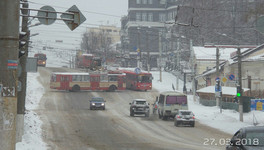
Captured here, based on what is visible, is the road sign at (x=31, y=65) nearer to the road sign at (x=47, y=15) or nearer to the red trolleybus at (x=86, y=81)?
the road sign at (x=47, y=15)

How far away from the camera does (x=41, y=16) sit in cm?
1249

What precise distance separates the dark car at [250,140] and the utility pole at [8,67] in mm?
5764

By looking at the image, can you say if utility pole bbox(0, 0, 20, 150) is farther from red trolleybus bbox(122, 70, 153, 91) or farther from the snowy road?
red trolleybus bbox(122, 70, 153, 91)

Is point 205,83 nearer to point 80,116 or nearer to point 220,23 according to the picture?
point 220,23

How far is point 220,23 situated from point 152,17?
157 ft

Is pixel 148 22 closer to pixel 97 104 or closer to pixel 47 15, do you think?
pixel 97 104

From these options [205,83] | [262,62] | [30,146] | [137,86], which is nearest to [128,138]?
[30,146]

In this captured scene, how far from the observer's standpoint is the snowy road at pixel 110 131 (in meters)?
22.8

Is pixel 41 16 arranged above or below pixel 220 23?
below

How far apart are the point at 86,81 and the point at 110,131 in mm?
32231

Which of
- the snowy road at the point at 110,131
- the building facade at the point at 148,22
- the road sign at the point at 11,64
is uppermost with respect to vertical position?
the building facade at the point at 148,22

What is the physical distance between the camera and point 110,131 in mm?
29766
